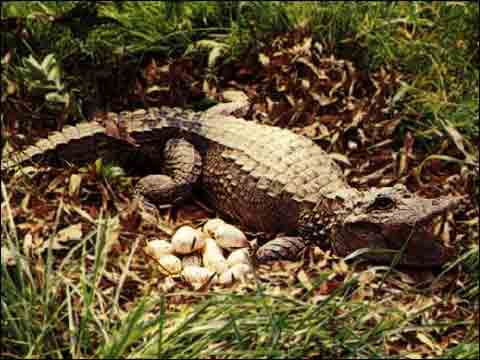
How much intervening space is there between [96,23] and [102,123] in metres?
0.61

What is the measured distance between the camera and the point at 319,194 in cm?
344

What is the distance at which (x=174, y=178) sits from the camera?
359 centimetres

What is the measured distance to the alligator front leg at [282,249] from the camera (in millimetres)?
3238

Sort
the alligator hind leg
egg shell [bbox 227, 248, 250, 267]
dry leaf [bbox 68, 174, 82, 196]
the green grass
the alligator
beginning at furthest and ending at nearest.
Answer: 1. the alligator hind leg
2. dry leaf [bbox 68, 174, 82, 196]
3. the alligator
4. egg shell [bbox 227, 248, 250, 267]
5. the green grass

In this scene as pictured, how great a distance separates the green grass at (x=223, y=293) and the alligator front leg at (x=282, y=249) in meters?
0.25

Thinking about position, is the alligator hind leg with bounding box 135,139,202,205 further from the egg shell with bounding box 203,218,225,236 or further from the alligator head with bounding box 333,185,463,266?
the alligator head with bounding box 333,185,463,266

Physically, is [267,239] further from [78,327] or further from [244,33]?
[244,33]

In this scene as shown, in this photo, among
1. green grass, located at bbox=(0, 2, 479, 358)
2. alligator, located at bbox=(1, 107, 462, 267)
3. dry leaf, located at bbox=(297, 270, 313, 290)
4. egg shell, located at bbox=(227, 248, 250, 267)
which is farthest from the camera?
alligator, located at bbox=(1, 107, 462, 267)

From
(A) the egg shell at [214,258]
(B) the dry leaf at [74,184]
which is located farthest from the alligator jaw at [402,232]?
(B) the dry leaf at [74,184]

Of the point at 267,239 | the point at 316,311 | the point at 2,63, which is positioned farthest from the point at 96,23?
the point at 316,311

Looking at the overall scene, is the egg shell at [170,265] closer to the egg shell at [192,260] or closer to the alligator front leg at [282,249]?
the egg shell at [192,260]

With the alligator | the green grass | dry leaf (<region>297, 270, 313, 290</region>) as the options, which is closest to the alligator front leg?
the alligator

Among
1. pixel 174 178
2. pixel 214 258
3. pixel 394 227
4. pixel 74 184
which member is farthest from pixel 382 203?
pixel 74 184

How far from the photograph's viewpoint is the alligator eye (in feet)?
10.7
